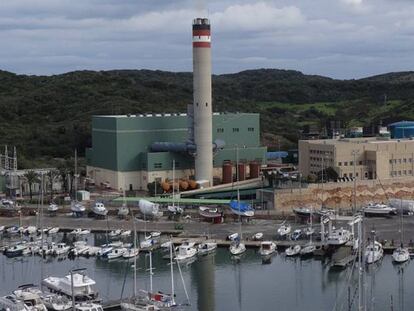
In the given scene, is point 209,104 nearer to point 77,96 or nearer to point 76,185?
point 76,185

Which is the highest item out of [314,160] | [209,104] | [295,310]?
[209,104]

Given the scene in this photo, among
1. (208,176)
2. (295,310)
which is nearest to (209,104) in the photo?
(208,176)

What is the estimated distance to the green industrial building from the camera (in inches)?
2244

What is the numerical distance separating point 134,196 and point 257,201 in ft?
25.8

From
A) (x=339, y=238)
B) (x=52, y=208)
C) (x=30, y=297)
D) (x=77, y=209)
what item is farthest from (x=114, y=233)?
(x=30, y=297)

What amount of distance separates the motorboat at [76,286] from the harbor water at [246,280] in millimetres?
627

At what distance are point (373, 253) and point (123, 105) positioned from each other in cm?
A: 5990

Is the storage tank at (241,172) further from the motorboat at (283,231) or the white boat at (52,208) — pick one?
the motorboat at (283,231)

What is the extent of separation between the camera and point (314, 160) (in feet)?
187

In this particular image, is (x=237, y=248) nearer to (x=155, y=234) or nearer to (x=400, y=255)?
(x=155, y=234)

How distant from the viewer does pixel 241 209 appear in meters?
47.7

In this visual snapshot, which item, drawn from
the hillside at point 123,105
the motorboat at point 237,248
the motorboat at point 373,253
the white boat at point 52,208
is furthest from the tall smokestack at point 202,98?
the hillside at point 123,105

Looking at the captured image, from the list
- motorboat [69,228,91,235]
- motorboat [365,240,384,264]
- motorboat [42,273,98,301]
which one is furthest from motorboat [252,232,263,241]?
motorboat [42,273,98,301]

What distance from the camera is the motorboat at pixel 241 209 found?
1871 inches
